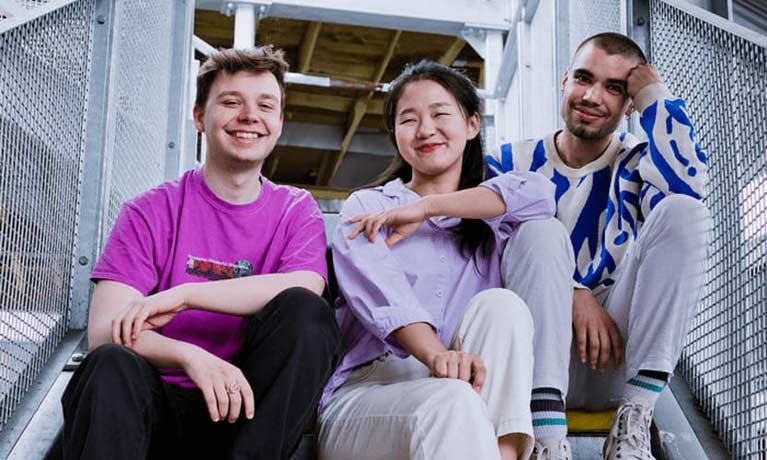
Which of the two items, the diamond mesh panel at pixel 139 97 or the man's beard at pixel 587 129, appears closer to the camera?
the man's beard at pixel 587 129

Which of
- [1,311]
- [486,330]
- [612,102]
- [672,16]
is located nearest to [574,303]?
[486,330]

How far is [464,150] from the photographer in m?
1.84

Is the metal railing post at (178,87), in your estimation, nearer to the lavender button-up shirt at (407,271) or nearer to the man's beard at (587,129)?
the lavender button-up shirt at (407,271)

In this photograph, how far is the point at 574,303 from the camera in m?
1.61

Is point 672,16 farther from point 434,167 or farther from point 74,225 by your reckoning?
point 74,225

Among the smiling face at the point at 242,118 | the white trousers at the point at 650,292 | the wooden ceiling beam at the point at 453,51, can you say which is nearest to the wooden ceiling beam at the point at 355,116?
the wooden ceiling beam at the point at 453,51

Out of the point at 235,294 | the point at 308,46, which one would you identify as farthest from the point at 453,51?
the point at 235,294

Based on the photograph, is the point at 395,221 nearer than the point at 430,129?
Yes

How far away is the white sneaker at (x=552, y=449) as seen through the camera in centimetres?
139

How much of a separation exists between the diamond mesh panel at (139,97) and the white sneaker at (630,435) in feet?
3.50

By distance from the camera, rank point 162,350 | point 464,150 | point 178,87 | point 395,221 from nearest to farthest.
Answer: point 162,350 → point 395,221 → point 464,150 → point 178,87

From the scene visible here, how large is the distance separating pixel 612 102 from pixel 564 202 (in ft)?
0.74

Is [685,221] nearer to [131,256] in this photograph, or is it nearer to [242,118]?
[242,118]

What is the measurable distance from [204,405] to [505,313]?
48 cm
